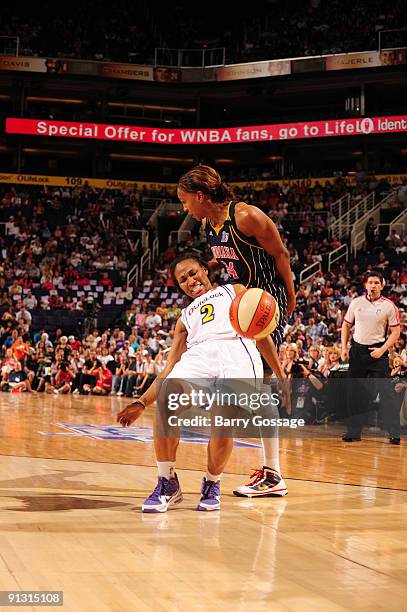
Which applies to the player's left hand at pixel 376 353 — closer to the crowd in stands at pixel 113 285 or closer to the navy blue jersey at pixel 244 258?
the crowd in stands at pixel 113 285

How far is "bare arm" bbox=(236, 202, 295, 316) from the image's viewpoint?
451cm

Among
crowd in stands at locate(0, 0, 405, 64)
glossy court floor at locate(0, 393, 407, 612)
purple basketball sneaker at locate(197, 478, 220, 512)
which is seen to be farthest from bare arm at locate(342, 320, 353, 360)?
crowd in stands at locate(0, 0, 405, 64)

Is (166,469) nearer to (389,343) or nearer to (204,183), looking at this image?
(204,183)

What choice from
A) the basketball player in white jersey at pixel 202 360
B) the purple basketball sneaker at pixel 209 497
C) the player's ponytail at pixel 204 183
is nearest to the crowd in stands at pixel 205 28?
the player's ponytail at pixel 204 183

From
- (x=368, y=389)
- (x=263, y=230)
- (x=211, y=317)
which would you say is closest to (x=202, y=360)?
(x=211, y=317)

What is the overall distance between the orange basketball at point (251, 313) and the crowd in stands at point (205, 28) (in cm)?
2567

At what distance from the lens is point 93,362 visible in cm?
1706

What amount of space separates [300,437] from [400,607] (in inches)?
→ 247

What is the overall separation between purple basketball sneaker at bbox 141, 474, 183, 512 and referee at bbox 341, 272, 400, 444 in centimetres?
395

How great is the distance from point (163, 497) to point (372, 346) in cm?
470

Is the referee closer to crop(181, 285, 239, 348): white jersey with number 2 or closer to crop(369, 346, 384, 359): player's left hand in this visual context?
crop(369, 346, 384, 359): player's left hand

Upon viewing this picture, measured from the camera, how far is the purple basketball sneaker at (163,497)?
13.4ft

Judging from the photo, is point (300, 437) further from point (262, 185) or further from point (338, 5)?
point (338, 5)

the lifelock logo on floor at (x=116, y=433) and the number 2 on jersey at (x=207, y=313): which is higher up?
the number 2 on jersey at (x=207, y=313)
